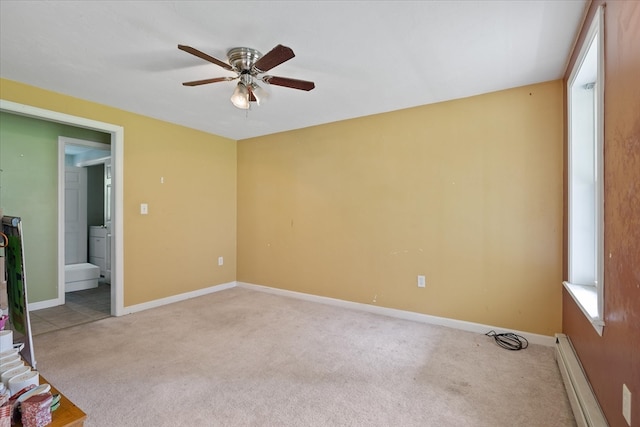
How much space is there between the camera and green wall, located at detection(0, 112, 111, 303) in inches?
135

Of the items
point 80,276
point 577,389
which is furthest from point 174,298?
point 577,389

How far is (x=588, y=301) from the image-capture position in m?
1.82

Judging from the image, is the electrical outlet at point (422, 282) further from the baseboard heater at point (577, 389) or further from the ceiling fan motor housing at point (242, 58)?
the ceiling fan motor housing at point (242, 58)

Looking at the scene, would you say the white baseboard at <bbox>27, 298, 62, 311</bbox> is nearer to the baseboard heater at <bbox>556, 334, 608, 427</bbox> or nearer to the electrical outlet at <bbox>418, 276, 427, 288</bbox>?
the electrical outlet at <bbox>418, 276, 427, 288</bbox>

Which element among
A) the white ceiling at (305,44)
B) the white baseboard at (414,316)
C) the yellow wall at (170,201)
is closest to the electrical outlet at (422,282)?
the white baseboard at (414,316)

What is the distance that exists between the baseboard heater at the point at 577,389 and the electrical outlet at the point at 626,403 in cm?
25

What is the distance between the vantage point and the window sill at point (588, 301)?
59.2 inches

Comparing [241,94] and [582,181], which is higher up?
[241,94]

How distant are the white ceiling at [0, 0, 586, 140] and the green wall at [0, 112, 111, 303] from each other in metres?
1.29

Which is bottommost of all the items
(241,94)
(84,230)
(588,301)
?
(588,301)

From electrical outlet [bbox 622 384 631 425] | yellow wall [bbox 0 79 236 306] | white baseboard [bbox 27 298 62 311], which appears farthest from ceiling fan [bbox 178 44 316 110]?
white baseboard [bbox 27 298 62 311]

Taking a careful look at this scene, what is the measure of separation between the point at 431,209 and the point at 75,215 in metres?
5.10

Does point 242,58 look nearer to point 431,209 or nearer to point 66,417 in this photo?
point 66,417

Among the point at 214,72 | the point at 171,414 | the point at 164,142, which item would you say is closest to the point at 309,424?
the point at 171,414
